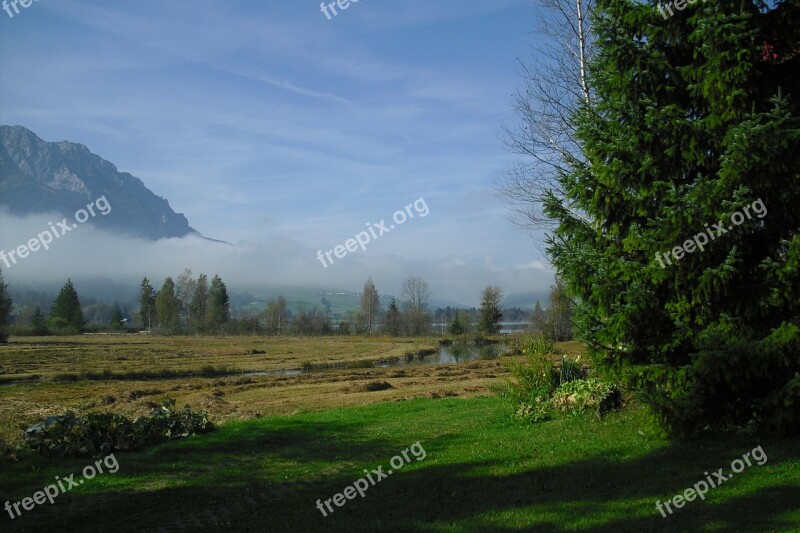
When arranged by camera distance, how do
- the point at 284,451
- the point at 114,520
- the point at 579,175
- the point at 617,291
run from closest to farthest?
the point at 114,520, the point at 617,291, the point at 579,175, the point at 284,451

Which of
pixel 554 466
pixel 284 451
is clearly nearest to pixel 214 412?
pixel 284 451

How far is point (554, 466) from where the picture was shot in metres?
7.96

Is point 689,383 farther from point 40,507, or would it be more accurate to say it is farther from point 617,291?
point 40,507

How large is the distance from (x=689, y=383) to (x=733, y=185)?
273cm

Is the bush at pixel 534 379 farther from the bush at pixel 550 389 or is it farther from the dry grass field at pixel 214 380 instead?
the dry grass field at pixel 214 380
